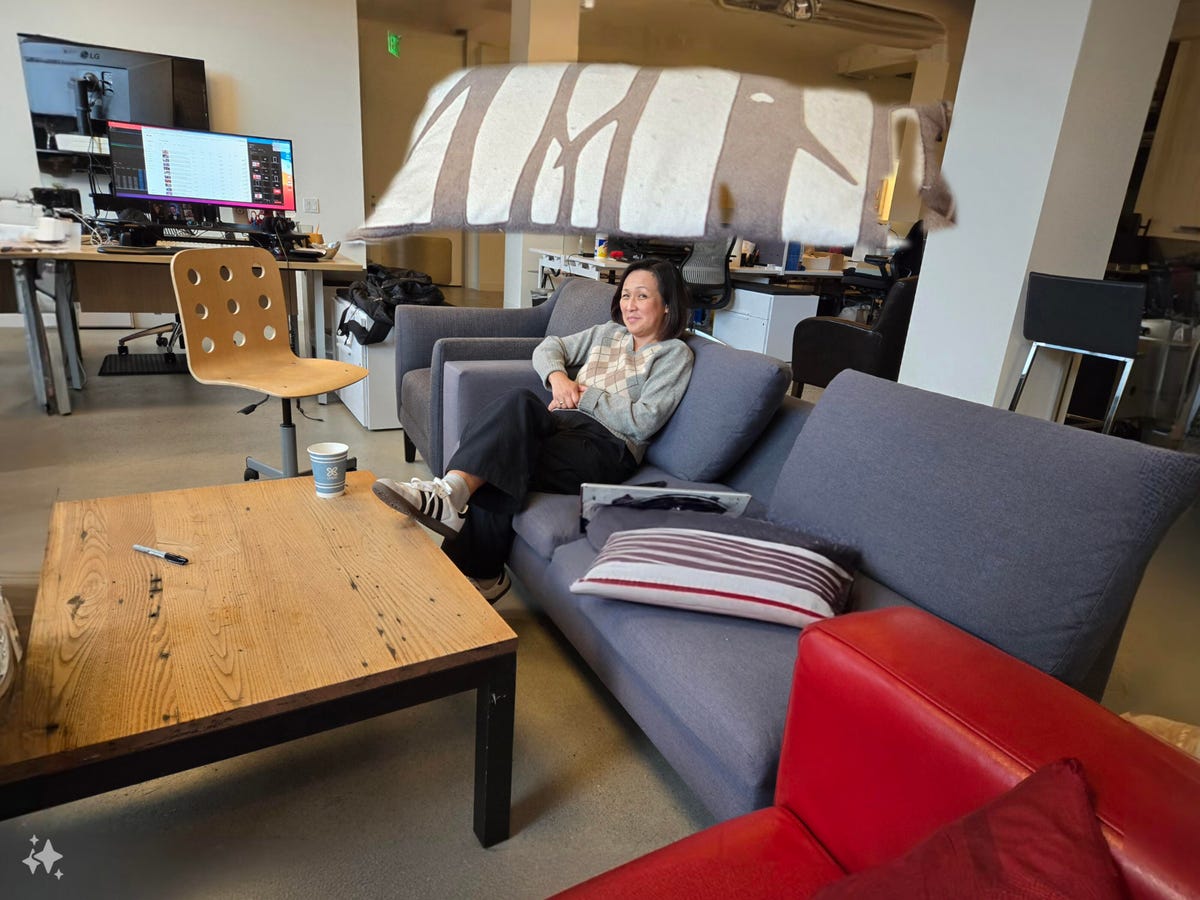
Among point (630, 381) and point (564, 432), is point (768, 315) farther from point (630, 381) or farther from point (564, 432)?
point (564, 432)

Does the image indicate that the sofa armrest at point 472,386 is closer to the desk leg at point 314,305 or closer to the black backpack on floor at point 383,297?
the black backpack on floor at point 383,297

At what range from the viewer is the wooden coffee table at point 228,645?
2.89 feet

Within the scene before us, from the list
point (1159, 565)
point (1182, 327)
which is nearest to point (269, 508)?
point (1159, 565)

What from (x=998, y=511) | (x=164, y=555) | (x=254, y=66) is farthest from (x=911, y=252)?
(x=254, y=66)

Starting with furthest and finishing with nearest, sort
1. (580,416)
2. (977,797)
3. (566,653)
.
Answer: (580,416)
(566,653)
(977,797)

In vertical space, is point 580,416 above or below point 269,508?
above

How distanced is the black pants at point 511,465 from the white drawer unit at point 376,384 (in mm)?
1512

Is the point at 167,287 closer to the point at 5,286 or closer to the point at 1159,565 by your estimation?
the point at 5,286

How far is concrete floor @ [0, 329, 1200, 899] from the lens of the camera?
1.12 meters

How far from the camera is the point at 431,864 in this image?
45.6 inches

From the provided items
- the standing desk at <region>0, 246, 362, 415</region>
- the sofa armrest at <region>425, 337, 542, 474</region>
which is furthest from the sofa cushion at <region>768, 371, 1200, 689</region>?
the standing desk at <region>0, 246, 362, 415</region>

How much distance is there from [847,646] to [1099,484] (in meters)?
0.55

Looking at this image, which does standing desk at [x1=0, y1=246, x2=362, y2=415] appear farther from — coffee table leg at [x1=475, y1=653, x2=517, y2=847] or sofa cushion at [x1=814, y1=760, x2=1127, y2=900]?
sofa cushion at [x1=814, y1=760, x2=1127, y2=900]

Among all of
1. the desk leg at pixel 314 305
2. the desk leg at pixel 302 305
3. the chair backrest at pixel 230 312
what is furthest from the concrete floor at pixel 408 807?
the desk leg at pixel 302 305
